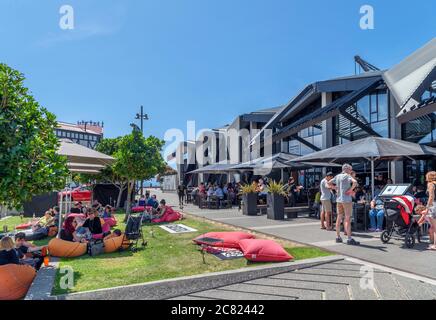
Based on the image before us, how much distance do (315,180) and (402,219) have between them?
13425 mm

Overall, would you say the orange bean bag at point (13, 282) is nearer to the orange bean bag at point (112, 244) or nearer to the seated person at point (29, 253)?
the seated person at point (29, 253)

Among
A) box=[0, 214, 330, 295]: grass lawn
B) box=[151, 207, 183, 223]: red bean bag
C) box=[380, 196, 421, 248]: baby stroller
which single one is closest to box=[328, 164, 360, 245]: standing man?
box=[380, 196, 421, 248]: baby stroller

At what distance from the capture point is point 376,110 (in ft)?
49.9

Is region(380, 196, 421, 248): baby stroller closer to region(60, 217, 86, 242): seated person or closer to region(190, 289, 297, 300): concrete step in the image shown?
region(190, 289, 297, 300): concrete step

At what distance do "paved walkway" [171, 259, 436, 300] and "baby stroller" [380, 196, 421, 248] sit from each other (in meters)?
2.07

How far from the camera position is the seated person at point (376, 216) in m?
8.62

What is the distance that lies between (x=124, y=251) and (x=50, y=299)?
11.4ft

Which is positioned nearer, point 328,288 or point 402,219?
point 328,288

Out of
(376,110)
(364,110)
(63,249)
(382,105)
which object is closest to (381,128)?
(376,110)

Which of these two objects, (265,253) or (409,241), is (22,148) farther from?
(409,241)

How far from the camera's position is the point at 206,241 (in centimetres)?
662

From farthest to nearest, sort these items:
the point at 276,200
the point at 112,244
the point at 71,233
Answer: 1. the point at 276,200
2. the point at 71,233
3. the point at 112,244

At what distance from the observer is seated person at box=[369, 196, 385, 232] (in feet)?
28.3
